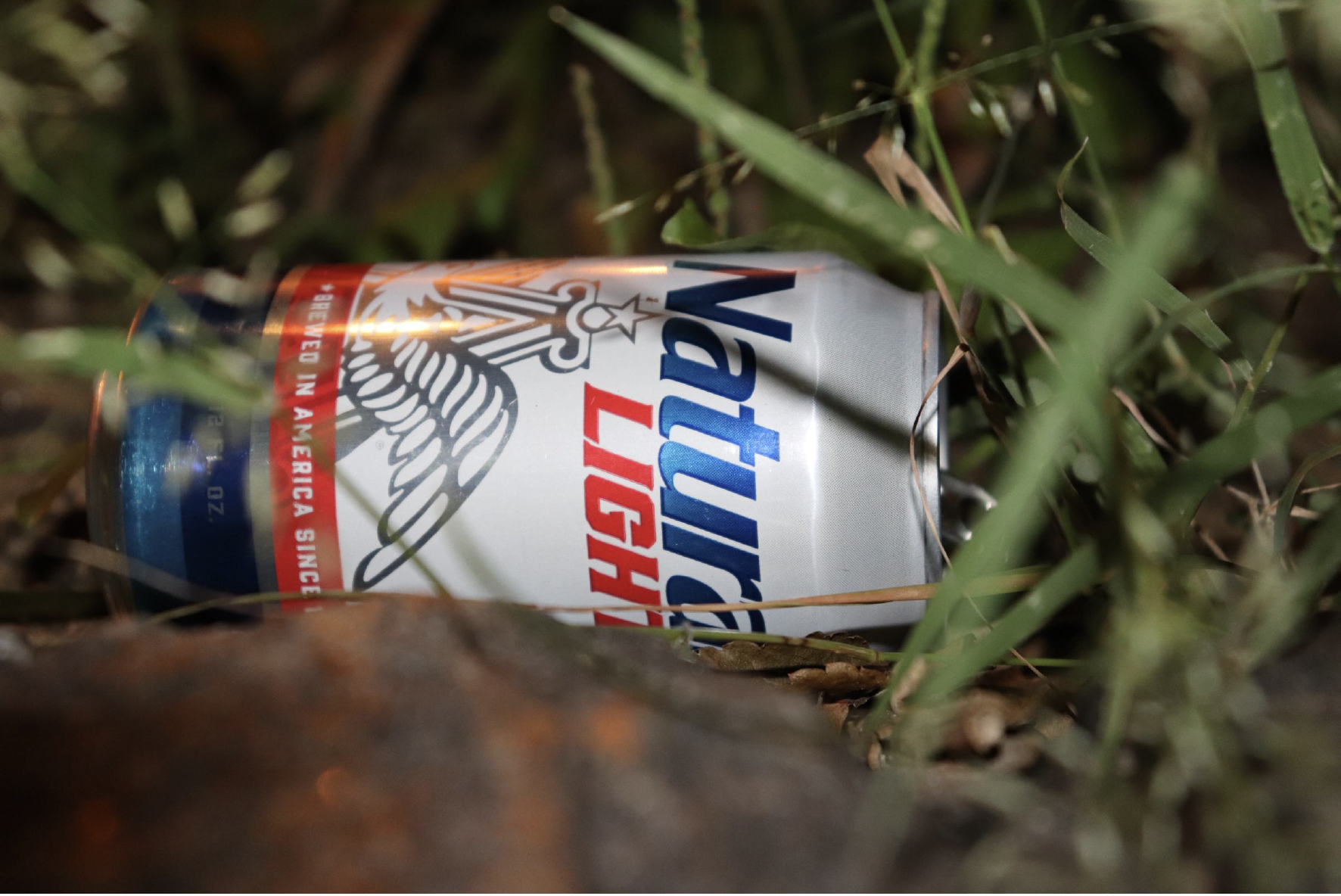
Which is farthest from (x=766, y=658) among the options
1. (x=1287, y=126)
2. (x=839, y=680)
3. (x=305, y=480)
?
(x=1287, y=126)

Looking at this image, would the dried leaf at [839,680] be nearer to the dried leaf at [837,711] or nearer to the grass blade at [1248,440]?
the dried leaf at [837,711]

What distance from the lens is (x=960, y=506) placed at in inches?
37.7

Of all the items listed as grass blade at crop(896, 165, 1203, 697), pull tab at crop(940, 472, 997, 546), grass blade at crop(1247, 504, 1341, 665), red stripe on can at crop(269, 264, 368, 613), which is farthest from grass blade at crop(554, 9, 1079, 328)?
red stripe on can at crop(269, 264, 368, 613)

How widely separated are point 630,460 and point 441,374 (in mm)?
189

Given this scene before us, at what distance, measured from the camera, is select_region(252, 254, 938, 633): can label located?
77 cm

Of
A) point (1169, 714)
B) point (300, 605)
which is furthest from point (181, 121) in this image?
point (1169, 714)

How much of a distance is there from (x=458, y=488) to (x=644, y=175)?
2.72 ft

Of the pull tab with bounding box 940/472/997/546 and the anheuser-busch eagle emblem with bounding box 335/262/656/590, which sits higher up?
the anheuser-busch eagle emblem with bounding box 335/262/656/590

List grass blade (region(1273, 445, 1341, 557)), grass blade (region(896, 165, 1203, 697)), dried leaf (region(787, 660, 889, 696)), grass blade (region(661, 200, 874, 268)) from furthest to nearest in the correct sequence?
grass blade (region(661, 200, 874, 268)) → dried leaf (region(787, 660, 889, 696)) → grass blade (region(1273, 445, 1341, 557)) → grass blade (region(896, 165, 1203, 697))

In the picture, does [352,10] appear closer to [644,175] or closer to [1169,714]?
[644,175]

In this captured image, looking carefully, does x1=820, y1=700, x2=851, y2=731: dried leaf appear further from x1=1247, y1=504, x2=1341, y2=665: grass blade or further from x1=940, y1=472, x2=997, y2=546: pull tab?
x1=1247, y1=504, x2=1341, y2=665: grass blade

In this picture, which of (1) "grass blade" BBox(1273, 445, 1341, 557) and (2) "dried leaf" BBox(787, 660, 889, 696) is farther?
(2) "dried leaf" BBox(787, 660, 889, 696)

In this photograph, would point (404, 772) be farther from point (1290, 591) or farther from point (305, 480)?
point (1290, 591)

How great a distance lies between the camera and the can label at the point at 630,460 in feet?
2.52
